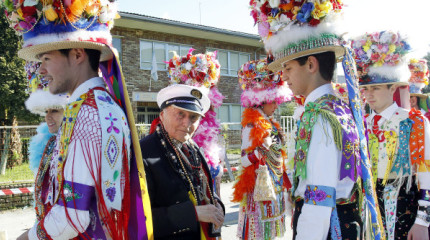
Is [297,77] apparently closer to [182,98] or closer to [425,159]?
[182,98]

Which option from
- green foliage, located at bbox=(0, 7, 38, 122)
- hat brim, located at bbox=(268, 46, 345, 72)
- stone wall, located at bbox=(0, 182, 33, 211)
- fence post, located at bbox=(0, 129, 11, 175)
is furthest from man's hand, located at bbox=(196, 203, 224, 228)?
green foliage, located at bbox=(0, 7, 38, 122)

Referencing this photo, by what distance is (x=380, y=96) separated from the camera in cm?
355

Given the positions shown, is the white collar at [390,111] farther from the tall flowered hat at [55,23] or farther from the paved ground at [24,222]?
the paved ground at [24,222]

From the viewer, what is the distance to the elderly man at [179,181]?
248 cm

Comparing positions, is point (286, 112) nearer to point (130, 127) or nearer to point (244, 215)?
point (244, 215)

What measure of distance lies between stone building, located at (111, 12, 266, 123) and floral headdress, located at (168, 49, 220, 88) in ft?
32.3

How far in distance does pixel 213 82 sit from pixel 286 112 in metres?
19.8

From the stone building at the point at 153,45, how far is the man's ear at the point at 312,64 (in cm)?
1299

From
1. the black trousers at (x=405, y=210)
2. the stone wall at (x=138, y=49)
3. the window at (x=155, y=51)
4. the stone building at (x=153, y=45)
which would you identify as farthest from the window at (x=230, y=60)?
the black trousers at (x=405, y=210)

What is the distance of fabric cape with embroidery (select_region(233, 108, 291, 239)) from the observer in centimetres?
464

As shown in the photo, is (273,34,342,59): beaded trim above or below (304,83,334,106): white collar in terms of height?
above

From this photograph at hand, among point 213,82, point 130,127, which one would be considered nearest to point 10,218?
point 213,82

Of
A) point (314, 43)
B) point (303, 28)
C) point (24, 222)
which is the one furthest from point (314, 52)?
point (24, 222)

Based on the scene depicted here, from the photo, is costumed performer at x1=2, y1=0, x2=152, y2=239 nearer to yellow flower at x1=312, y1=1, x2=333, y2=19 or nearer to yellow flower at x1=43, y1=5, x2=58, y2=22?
yellow flower at x1=43, y1=5, x2=58, y2=22
